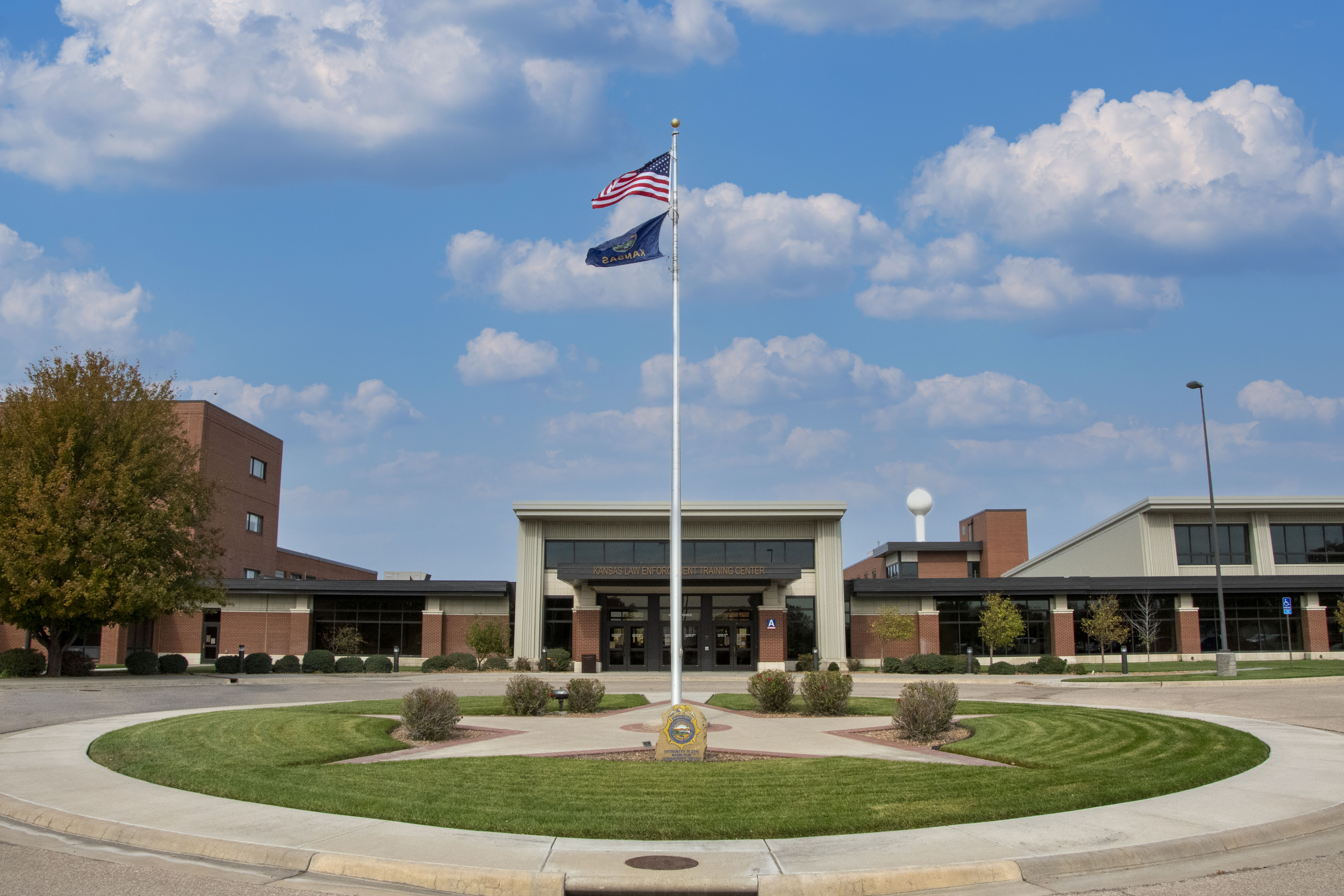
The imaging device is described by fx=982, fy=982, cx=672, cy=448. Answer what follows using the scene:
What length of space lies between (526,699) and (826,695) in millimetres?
6769

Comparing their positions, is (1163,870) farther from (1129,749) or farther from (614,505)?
(614,505)

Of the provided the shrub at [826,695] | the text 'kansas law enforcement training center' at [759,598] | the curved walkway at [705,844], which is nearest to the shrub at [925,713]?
the shrub at [826,695]

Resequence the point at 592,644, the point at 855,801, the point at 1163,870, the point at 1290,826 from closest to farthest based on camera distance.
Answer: the point at 1163,870 → the point at 1290,826 → the point at 855,801 → the point at 592,644

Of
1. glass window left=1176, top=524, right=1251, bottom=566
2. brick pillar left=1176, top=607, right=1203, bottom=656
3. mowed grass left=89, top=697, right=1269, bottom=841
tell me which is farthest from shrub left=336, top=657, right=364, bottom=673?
glass window left=1176, top=524, right=1251, bottom=566

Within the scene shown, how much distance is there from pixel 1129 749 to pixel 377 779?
37.1 ft

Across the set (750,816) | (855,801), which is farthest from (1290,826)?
(750,816)

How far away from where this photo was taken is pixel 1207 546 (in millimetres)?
51969

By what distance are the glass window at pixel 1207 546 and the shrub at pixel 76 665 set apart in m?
50.1

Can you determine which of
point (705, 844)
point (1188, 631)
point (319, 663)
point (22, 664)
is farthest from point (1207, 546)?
point (22, 664)

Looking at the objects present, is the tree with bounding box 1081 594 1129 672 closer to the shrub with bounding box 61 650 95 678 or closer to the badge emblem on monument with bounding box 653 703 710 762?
the badge emblem on monument with bounding box 653 703 710 762

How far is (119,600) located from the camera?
3575 cm

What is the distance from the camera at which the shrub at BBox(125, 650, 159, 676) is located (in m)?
38.6

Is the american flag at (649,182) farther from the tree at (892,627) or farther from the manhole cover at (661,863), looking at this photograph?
the tree at (892,627)

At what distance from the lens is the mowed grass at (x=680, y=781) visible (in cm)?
1004
